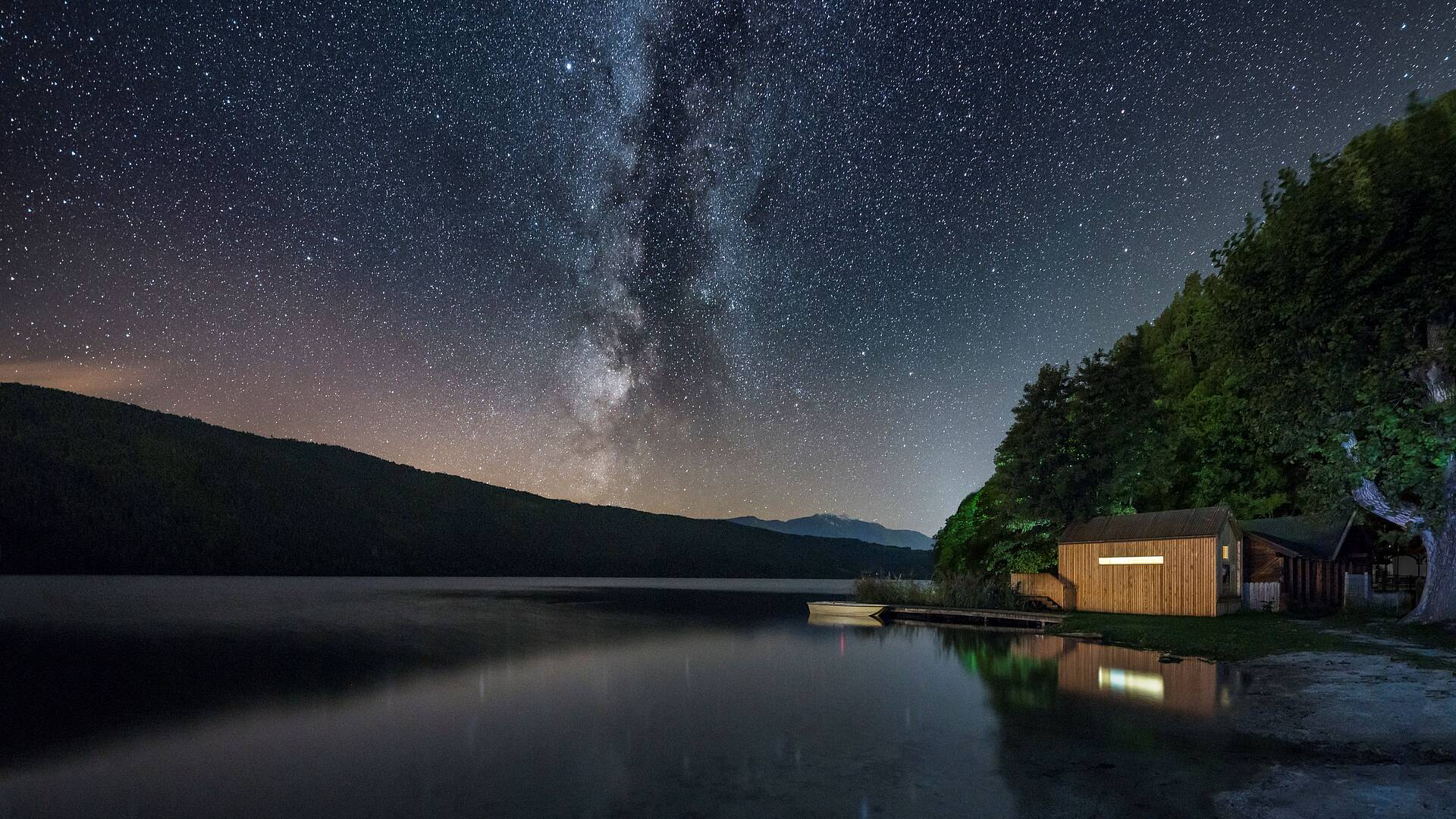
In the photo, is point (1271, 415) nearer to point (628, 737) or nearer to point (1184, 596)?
point (1184, 596)

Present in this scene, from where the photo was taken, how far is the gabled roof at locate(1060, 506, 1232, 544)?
3400cm

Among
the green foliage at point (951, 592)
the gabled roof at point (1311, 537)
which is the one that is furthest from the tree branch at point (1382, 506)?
the green foliage at point (951, 592)

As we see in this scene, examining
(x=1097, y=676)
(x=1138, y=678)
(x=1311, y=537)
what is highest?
(x=1311, y=537)

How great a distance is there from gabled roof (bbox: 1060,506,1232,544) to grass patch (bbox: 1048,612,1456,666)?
3.57 metres

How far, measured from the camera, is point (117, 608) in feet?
165

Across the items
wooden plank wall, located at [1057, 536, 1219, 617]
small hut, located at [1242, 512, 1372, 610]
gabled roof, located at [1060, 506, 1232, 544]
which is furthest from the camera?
small hut, located at [1242, 512, 1372, 610]

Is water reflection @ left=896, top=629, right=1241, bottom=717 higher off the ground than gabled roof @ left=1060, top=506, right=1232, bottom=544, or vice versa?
gabled roof @ left=1060, top=506, right=1232, bottom=544

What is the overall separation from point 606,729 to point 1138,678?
43.4 ft

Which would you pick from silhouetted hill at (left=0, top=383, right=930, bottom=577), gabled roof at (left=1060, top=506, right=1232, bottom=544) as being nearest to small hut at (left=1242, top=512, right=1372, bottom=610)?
gabled roof at (left=1060, top=506, right=1232, bottom=544)

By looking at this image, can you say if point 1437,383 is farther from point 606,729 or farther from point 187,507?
point 187,507

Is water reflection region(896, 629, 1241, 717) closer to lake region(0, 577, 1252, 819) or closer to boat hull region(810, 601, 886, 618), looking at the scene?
lake region(0, 577, 1252, 819)

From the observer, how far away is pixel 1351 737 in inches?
484

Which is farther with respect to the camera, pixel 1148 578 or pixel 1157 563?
pixel 1148 578

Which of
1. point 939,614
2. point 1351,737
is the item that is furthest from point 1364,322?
point 939,614
